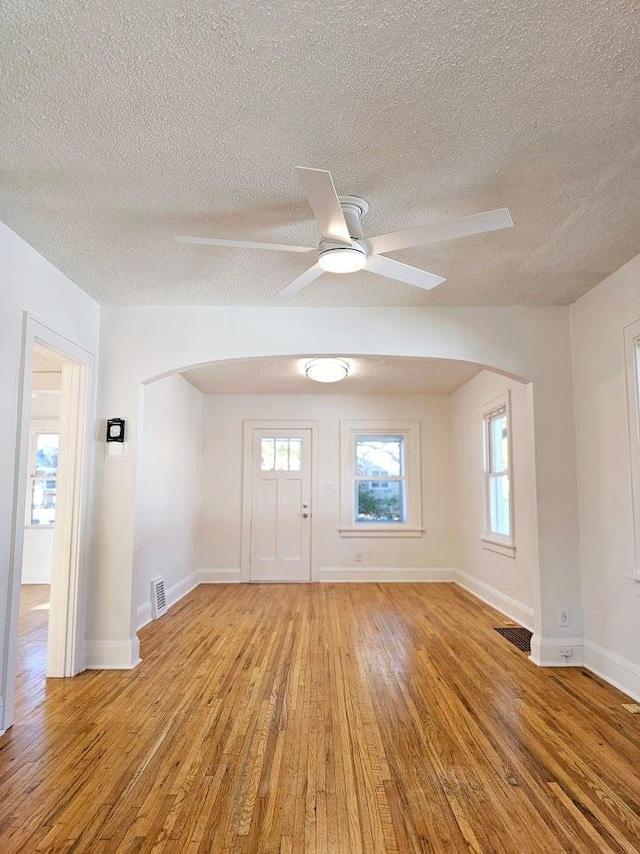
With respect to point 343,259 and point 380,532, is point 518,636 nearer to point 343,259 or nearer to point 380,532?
point 380,532

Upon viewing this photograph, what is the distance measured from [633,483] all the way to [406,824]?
2307mm

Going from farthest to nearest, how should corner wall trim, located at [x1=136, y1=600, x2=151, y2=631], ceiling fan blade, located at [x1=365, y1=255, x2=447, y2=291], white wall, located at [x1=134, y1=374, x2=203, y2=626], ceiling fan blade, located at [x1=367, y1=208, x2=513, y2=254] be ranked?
white wall, located at [x1=134, y1=374, x2=203, y2=626], corner wall trim, located at [x1=136, y1=600, x2=151, y2=631], ceiling fan blade, located at [x1=365, y1=255, x2=447, y2=291], ceiling fan blade, located at [x1=367, y1=208, x2=513, y2=254]

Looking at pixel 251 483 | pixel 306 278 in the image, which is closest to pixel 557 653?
pixel 306 278

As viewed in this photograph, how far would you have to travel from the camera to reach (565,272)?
11.5 feet

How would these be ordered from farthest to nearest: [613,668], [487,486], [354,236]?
[487,486], [613,668], [354,236]

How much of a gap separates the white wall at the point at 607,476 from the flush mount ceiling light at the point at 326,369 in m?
2.31

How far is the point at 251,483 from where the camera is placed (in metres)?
7.47

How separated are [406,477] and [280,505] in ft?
5.73

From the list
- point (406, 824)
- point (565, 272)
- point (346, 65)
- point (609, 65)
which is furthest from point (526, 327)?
point (406, 824)

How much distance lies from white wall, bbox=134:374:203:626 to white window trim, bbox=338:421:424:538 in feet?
6.33

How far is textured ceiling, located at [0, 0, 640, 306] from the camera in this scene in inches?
63.4

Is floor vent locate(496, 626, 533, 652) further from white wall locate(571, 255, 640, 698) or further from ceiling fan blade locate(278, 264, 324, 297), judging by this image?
ceiling fan blade locate(278, 264, 324, 297)

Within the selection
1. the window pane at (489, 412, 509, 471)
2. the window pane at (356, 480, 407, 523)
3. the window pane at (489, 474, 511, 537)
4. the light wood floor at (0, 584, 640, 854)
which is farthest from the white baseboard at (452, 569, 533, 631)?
the window pane at (489, 412, 509, 471)

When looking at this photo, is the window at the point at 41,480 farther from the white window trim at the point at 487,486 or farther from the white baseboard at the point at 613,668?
the white baseboard at the point at 613,668
